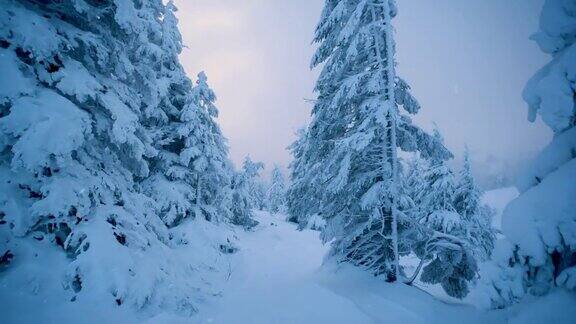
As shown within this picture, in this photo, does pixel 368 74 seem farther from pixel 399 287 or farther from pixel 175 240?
pixel 175 240

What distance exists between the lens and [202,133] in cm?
1354

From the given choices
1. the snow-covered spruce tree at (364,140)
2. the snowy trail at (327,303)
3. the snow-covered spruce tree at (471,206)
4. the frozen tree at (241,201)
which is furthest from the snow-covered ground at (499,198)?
the snowy trail at (327,303)

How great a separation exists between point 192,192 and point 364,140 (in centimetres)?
817

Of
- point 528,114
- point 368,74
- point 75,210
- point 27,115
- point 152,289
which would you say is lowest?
point 152,289

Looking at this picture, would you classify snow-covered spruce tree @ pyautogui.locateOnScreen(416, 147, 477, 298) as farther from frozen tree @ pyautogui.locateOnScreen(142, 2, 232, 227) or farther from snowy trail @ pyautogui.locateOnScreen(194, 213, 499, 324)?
frozen tree @ pyautogui.locateOnScreen(142, 2, 232, 227)

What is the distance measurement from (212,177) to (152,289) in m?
8.45

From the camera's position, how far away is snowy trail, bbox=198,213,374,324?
797 cm

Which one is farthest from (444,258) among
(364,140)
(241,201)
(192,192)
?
(241,201)

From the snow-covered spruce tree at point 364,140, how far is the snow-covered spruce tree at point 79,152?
591cm

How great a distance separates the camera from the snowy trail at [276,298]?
7973 millimetres

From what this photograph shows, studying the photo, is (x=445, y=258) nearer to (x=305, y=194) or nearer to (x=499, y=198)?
(x=305, y=194)

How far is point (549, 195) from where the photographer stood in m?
4.93

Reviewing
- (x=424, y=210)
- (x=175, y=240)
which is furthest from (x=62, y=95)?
(x=424, y=210)

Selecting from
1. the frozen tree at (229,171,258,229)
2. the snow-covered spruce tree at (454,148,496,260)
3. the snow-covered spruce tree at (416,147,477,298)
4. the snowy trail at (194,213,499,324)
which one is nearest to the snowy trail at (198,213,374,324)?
the snowy trail at (194,213,499,324)
